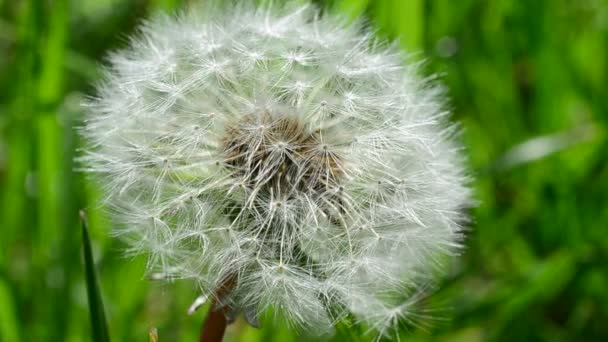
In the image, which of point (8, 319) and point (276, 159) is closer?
point (276, 159)

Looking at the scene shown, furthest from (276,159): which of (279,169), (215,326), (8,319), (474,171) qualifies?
(474,171)

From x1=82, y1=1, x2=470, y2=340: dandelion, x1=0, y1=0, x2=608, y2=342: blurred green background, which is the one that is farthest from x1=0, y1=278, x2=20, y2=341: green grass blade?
x1=82, y1=1, x2=470, y2=340: dandelion

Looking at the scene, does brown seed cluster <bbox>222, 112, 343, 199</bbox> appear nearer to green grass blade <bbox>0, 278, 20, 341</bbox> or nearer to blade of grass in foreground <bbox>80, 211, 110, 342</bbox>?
blade of grass in foreground <bbox>80, 211, 110, 342</bbox>

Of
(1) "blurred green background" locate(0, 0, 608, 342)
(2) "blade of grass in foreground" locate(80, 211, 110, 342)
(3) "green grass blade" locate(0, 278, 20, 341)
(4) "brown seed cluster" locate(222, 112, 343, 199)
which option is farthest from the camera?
(1) "blurred green background" locate(0, 0, 608, 342)

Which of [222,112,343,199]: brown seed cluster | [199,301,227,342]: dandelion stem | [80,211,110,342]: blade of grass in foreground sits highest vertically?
[222,112,343,199]: brown seed cluster

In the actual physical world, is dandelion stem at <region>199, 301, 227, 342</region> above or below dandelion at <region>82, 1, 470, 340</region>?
below

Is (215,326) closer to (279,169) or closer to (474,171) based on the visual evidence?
(279,169)

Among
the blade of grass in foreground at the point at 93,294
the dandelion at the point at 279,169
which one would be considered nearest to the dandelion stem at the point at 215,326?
the dandelion at the point at 279,169

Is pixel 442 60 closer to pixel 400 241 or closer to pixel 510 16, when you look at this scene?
pixel 510 16

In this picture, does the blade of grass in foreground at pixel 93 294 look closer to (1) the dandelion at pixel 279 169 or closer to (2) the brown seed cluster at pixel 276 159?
(1) the dandelion at pixel 279 169
